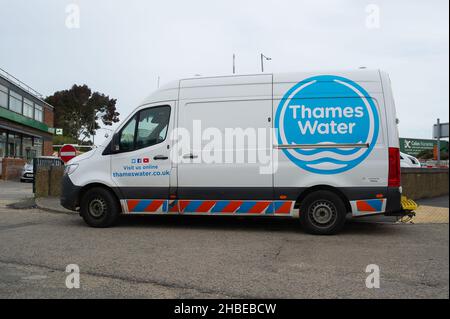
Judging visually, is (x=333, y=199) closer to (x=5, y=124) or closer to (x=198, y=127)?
(x=198, y=127)

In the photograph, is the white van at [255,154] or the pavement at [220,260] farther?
the white van at [255,154]

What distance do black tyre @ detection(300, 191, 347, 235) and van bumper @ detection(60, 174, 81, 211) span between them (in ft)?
14.0

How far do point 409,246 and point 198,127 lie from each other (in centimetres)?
399

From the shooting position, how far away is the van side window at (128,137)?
8.11 m

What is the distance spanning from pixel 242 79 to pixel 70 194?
3.97m

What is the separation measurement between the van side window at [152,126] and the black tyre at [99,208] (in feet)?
3.65

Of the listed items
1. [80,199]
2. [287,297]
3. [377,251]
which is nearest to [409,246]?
[377,251]

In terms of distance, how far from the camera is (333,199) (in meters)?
7.19

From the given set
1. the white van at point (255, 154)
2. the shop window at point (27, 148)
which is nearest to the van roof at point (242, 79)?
the white van at point (255, 154)

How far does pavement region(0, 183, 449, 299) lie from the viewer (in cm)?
432

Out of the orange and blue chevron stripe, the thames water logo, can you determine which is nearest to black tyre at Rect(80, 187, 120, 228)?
the orange and blue chevron stripe

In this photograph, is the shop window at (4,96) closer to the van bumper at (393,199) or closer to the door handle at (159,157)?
the door handle at (159,157)

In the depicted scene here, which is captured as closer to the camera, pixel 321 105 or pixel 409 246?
pixel 409 246

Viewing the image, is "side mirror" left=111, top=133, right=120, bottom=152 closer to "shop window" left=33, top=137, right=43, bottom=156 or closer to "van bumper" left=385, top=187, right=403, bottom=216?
"van bumper" left=385, top=187, right=403, bottom=216
